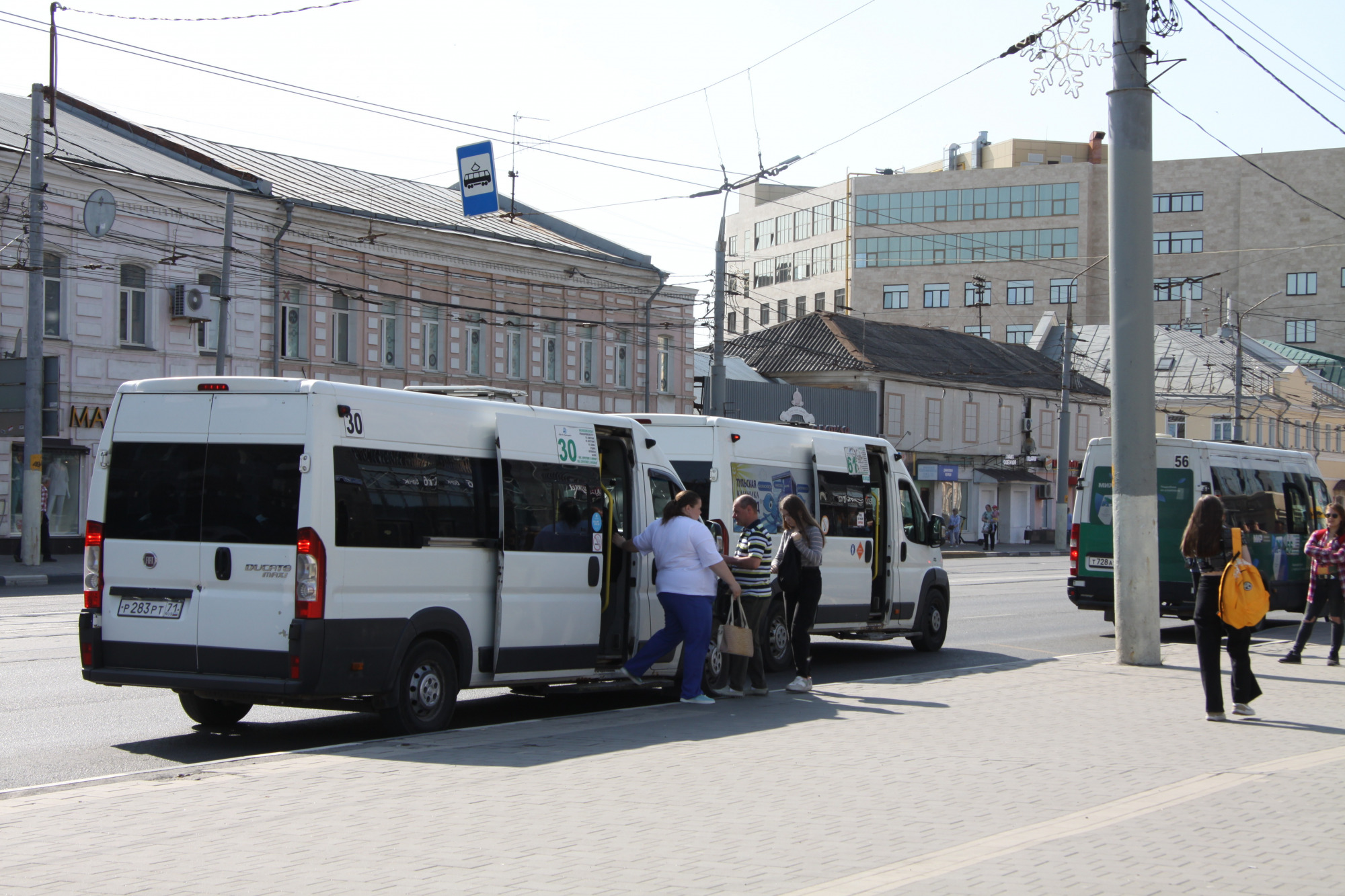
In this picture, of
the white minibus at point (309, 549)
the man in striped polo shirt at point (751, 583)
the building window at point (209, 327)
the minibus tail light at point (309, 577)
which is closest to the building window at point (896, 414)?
the building window at point (209, 327)

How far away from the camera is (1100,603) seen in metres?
17.9

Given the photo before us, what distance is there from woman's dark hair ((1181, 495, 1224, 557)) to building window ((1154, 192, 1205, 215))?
8175 centimetres

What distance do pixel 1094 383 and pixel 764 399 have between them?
26.8 meters

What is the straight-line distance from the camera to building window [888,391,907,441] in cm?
5459

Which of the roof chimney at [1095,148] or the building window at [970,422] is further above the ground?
the roof chimney at [1095,148]

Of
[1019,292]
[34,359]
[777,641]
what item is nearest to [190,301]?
[34,359]

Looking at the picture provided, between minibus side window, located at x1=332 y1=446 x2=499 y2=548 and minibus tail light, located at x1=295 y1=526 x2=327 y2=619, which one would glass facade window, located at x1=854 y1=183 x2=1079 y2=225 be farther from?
minibus tail light, located at x1=295 y1=526 x2=327 y2=619

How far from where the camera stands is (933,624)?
15930 mm

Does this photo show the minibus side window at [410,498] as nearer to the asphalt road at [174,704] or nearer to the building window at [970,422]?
the asphalt road at [174,704]

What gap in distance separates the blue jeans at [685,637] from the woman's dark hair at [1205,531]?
11.6 ft

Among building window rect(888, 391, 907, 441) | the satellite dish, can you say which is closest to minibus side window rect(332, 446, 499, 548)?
the satellite dish

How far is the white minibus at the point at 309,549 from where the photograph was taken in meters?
8.27

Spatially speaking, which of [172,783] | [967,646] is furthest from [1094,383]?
[172,783]

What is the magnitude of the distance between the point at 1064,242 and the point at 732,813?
83726 millimetres
